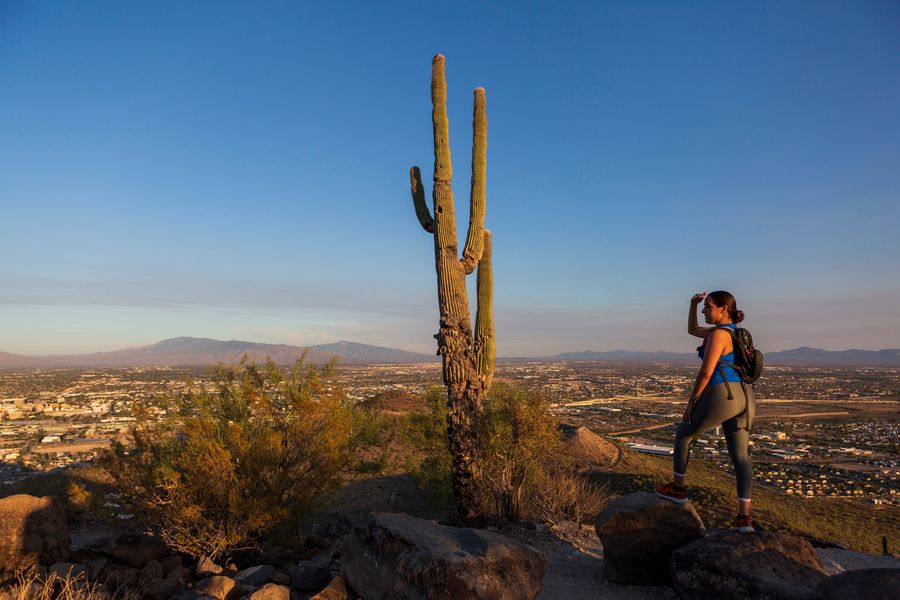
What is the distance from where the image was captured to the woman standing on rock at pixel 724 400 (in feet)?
16.5

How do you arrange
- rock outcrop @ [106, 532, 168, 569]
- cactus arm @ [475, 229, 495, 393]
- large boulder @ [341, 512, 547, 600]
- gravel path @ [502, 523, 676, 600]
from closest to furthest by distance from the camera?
large boulder @ [341, 512, 547, 600] < gravel path @ [502, 523, 676, 600] < rock outcrop @ [106, 532, 168, 569] < cactus arm @ [475, 229, 495, 393]

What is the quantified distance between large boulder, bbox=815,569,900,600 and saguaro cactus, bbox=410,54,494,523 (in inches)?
225

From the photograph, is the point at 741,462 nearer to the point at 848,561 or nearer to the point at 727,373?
the point at 727,373

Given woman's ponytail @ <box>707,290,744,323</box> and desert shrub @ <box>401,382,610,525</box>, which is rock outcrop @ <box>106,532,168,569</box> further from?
woman's ponytail @ <box>707,290,744,323</box>

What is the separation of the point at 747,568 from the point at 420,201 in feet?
26.5

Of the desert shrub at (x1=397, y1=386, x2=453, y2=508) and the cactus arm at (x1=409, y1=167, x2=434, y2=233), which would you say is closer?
the cactus arm at (x1=409, y1=167, x2=434, y2=233)

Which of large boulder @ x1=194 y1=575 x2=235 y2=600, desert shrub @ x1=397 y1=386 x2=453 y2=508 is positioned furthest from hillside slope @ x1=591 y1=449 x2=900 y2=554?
large boulder @ x1=194 y1=575 x2=235 y2=600

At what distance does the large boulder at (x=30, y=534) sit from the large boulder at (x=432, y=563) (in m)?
3.86

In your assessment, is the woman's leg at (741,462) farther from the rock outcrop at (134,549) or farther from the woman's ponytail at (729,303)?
the rock outcrop at (134,549)

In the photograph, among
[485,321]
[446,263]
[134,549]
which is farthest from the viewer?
[485,321]

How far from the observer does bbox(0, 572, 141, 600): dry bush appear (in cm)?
449

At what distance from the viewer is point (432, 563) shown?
4438 millimetres

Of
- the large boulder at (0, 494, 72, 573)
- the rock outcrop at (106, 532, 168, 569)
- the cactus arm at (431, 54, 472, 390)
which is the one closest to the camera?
the rock outcrop at (106, 532, 168, 569)

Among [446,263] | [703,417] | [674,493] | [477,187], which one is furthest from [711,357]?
[477,187]
